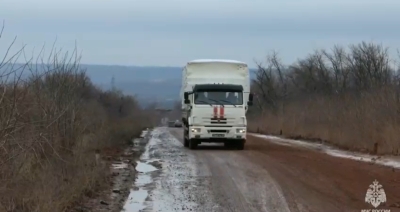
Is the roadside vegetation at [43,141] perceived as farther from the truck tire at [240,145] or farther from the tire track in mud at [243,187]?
the truck tire at [240,145]

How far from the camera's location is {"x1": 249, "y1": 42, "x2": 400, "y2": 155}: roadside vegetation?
27.0 m

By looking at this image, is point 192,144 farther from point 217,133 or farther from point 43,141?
point 43,141

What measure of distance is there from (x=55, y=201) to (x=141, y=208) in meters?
2.18

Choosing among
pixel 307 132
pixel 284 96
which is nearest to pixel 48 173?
pixel 307 132

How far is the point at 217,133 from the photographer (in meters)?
27.8

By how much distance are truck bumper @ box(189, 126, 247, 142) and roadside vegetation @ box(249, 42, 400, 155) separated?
15.5 feet

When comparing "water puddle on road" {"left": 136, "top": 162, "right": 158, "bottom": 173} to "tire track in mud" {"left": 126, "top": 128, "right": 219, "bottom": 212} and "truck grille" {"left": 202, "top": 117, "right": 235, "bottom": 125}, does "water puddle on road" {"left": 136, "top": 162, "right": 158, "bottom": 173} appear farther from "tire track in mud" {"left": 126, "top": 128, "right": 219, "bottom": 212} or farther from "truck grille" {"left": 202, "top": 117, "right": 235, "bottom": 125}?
"truck grille" {"left": 202, "top": 117, "right": 235, "bottom": 125}

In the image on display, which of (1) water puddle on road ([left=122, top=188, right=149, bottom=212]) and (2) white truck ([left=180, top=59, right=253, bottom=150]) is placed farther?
(2) white truck ([left=180, top=59, right=253, bottom=150])

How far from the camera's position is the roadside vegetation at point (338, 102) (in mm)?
27047

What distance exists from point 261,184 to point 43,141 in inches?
198

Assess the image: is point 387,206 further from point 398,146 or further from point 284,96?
point 284,96

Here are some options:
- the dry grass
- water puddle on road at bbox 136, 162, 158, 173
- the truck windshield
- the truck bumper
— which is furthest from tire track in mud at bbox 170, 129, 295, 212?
the dry grass

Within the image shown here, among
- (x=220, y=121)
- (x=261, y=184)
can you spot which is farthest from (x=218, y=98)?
(x=261, y=184)

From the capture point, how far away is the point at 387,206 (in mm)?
12031
